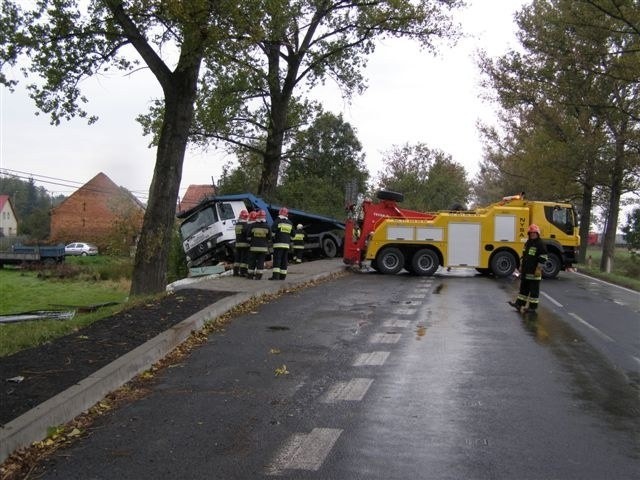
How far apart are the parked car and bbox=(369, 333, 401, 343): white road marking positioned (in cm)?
5806

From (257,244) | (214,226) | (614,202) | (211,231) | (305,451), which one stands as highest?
(614,202)

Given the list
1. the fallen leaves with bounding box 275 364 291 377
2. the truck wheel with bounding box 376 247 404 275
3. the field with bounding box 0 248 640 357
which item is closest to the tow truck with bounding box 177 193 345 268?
the field with bounding box 0 248 640 357

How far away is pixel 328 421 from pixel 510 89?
2474 cm

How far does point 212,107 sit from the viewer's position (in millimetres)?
24062

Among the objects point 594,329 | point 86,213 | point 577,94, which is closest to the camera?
point 594,329

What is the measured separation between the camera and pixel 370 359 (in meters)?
7.56

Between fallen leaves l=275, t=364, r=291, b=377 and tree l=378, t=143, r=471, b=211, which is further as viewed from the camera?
tree l=378, t=143, r=471, b=211

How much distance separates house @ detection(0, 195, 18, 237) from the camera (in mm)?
91875

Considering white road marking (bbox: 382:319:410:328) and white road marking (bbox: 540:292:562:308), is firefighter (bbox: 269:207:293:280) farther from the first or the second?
white road marking (bbox: 540:292:562:308)

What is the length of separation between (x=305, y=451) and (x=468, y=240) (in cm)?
1664

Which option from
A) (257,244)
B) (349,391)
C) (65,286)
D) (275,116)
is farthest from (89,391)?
(65,286)

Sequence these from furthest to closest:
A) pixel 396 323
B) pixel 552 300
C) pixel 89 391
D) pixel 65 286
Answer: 1. pixel 65 286
2. pixel 552 300
3. pixel 396 323
4. pixel 89 391

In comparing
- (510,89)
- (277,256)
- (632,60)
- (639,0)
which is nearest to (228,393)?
(277,256)

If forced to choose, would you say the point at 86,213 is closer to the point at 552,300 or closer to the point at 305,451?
the point at 552,300
